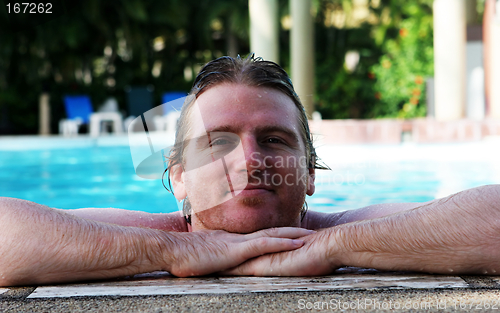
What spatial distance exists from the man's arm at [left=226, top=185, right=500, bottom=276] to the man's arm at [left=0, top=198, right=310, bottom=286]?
7 cm

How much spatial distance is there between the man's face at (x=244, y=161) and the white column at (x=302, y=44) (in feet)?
26.1

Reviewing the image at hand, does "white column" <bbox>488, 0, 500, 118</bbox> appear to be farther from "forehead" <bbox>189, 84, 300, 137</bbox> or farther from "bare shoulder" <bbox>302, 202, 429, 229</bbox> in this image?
"forehead" <bbox>189, 84, 300, 137</bbox>

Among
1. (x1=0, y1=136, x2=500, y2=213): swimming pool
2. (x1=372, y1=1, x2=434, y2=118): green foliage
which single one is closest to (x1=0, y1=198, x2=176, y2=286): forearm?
(x1=0, y1=136, x2=500, y2=213): swimming pool

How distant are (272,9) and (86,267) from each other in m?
8.78

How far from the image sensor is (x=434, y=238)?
1700mm

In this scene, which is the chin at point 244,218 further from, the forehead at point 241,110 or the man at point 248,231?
the forehead at point 241,110

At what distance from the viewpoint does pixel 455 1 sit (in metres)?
8.98

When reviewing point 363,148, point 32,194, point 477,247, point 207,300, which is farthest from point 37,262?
point 363,148

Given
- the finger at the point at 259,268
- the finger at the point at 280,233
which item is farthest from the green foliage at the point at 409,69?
the finger at the point at 259,268

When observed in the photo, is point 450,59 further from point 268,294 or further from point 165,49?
point 165,49

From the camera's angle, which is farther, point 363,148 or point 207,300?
point 363,148

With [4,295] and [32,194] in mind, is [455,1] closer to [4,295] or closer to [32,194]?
[32,194]

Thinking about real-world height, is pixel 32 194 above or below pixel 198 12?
below

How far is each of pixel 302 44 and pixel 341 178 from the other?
3.66 meters
